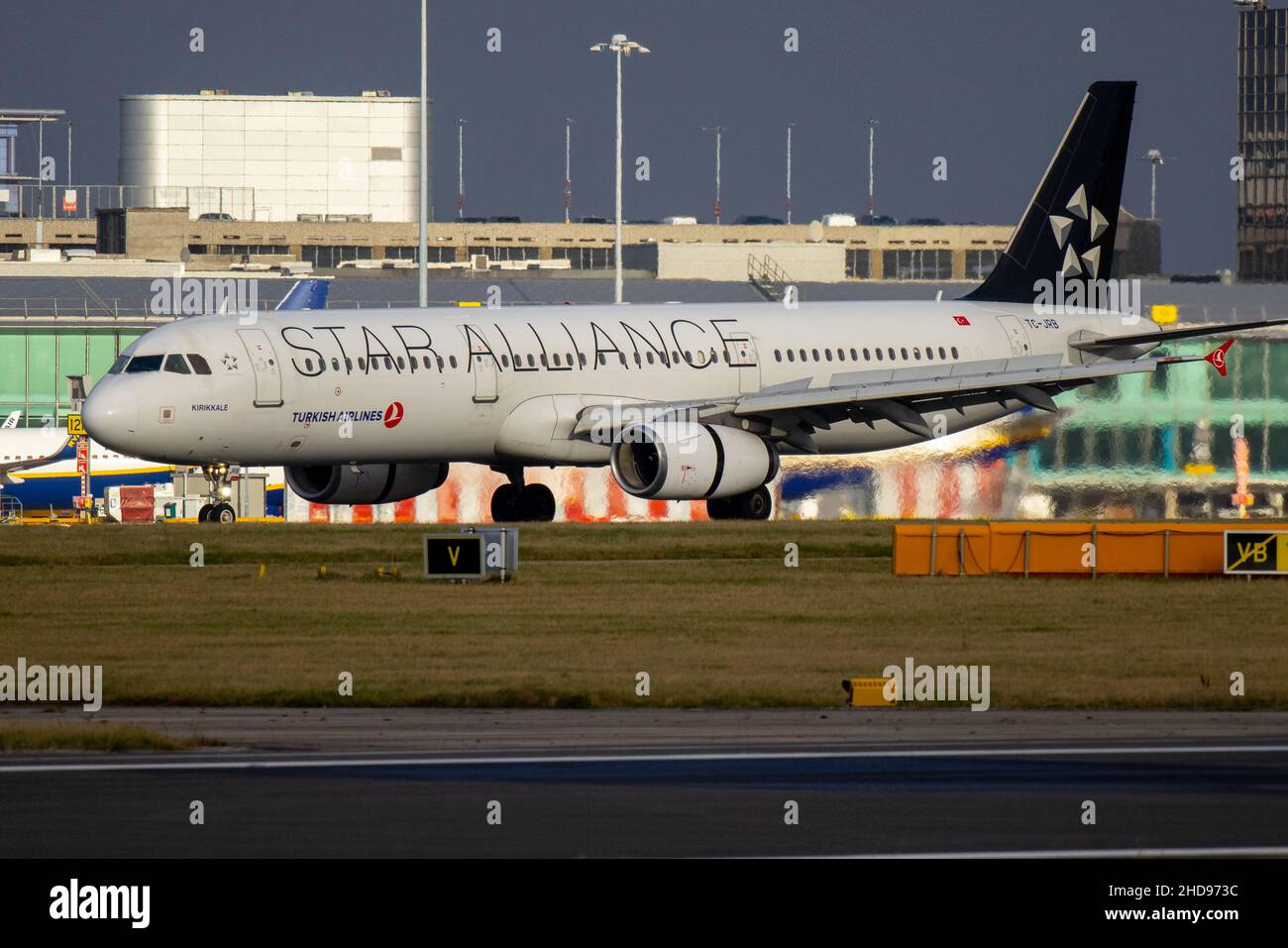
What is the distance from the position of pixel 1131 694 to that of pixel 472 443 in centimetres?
2323

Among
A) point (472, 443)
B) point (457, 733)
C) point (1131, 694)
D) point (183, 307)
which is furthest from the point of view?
point (183, 307)

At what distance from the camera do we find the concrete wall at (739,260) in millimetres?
124188

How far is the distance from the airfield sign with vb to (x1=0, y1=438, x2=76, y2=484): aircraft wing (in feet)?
139

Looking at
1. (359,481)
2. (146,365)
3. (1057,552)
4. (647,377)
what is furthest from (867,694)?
(359,481)

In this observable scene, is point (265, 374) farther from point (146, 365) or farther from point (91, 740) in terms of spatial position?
point (91, 740)

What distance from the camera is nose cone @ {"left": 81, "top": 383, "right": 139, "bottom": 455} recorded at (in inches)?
1597

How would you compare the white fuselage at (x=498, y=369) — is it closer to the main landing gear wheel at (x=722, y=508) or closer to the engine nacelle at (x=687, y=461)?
the engine nacelle at (x=687, y=461)

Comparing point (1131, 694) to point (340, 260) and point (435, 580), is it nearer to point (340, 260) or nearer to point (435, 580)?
point (435, 580)

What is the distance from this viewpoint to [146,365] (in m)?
41.3

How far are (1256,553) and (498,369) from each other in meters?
16.1

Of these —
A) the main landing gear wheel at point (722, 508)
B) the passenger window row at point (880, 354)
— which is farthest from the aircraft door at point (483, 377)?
the passenger window row at point (880, 354)

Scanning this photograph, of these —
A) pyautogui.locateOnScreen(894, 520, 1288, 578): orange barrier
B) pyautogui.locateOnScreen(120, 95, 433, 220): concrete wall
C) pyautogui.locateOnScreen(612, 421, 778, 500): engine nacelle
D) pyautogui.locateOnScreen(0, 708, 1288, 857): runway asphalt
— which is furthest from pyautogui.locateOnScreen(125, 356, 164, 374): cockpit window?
pyautogui.locateOnScreen(120, 95, 433, 220): concrete wall
